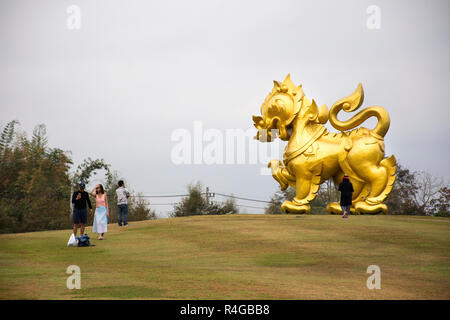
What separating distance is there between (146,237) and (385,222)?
301 inches

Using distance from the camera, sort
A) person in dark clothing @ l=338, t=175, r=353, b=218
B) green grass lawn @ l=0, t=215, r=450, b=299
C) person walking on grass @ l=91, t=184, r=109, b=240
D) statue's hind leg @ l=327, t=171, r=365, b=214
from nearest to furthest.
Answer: green grass lawn @ l=0, t=215, r=450, b=299, person walking on grass @ l=91, t=184, r=109, b=240, person in dark clothing @ l=338, t=175, r=353, b=218, statue's hind leg @ l=327, t=171, r=365, b=214

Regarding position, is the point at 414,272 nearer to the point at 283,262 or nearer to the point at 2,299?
the point at 283,262

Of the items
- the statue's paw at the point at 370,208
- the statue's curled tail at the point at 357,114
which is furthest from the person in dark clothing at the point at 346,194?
the statue's curled tail at the point at 357,114

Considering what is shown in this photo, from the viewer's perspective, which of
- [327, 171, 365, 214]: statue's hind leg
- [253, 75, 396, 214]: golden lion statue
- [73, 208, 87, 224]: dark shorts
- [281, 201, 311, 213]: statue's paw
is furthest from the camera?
[281, 201, 311, 213]: statue's paw

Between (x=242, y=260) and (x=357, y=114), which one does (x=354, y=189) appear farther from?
(x=242, y=260)

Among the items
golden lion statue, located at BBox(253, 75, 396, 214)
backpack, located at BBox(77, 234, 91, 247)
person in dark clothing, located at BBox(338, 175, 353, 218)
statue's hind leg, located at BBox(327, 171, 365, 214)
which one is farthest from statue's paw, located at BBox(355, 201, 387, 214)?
backpack, located at BBox(77, 234, 91, 247)

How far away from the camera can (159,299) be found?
9.42 metres

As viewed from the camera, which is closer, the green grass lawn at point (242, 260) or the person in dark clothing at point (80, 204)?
the green grass lawn at point (242, 260)

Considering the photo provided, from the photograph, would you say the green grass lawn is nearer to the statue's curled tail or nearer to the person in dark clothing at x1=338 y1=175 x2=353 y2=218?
the person in dark clothing at x1=338 y1=175 x2=353 y2=218

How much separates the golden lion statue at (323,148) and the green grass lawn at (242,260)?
128 cm

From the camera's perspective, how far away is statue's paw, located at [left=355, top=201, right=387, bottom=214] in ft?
66.6

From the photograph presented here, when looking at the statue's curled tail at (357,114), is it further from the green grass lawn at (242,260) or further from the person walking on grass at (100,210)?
the person walking on grass at (100,210)

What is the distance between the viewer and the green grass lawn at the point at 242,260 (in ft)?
33.4

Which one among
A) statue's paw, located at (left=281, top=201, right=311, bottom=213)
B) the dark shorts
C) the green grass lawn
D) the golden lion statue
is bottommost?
the green grass lawn
